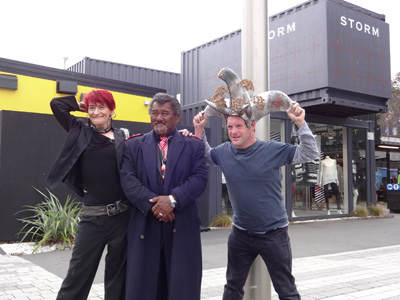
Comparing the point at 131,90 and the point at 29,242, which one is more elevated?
the point at 131,90

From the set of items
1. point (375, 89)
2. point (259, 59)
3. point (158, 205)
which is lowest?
point (158, 205)

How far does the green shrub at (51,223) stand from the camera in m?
7.31

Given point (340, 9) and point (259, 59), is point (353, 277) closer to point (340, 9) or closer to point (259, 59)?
point (259, 59)

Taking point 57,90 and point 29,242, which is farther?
point 57,90

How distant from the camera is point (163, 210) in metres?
2.80

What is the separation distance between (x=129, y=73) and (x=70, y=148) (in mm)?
13666

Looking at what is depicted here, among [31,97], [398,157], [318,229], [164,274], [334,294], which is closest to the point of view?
[164,274]

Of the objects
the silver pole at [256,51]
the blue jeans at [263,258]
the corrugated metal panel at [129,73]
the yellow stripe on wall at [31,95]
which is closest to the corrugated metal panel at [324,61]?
Answer: the corrugated metal panel at [129,73]

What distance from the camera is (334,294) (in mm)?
4625

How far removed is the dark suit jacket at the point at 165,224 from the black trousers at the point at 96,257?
8.2 inches

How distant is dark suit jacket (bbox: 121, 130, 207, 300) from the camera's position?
284cm

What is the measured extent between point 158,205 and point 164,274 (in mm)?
571

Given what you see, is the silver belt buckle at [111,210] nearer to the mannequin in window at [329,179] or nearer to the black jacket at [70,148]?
the black jacket at [70,148]

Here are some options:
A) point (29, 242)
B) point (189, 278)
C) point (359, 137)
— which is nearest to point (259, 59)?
point (189, 278)
